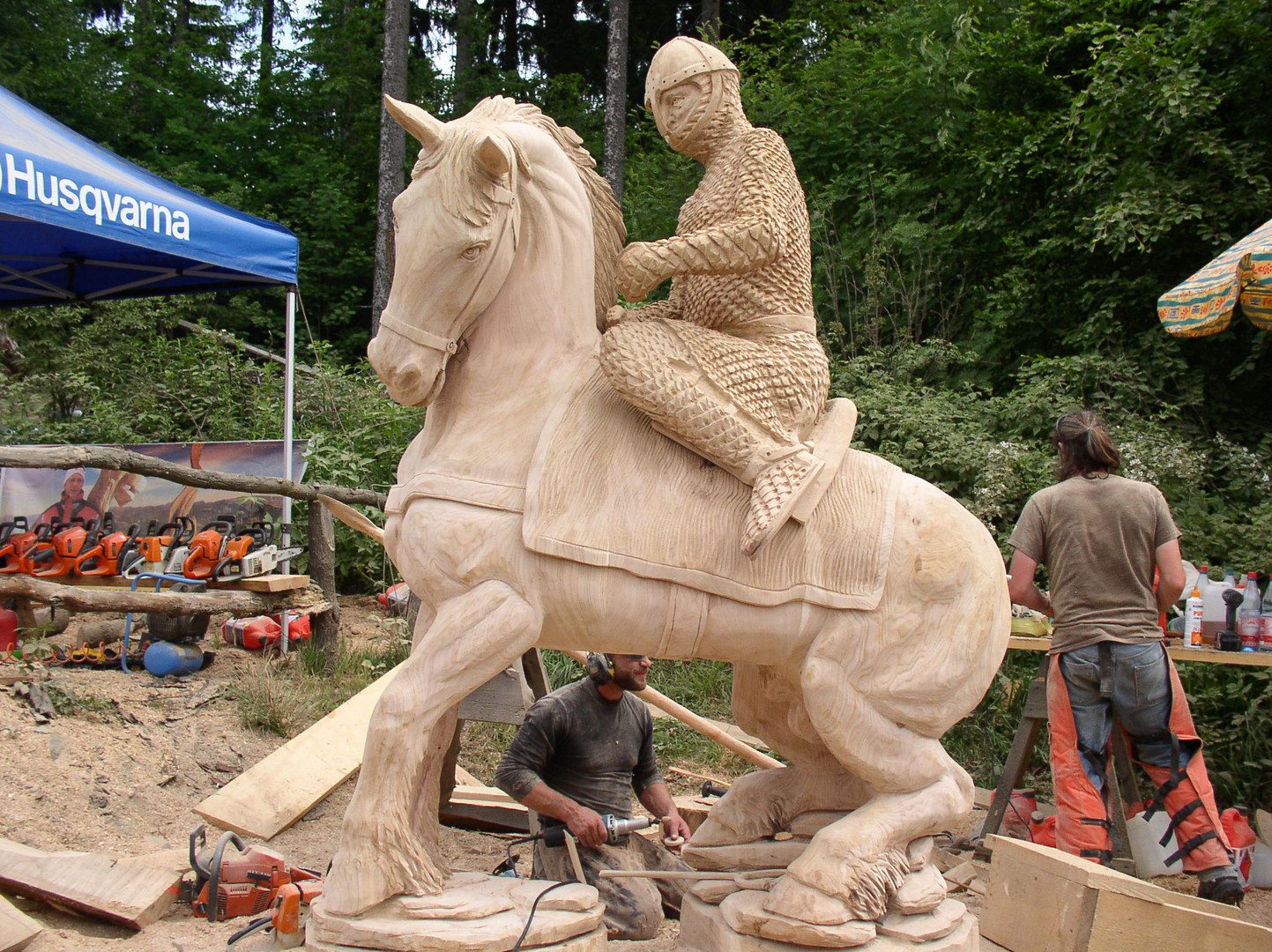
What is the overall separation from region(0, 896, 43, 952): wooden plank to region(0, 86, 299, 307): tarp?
136 inches

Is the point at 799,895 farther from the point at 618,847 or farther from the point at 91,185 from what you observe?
the point at 91,185

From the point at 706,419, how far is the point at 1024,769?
2.78 metres

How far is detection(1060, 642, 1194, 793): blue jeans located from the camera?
3643 mm

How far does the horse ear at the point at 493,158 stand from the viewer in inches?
90.2

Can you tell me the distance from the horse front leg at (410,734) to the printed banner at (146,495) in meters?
4.58

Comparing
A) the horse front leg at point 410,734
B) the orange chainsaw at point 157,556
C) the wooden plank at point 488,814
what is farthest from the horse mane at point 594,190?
the orange chainsaw at point 157,556

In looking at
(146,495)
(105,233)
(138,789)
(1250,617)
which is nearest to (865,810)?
(1250,617)

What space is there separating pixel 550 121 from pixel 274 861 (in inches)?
101

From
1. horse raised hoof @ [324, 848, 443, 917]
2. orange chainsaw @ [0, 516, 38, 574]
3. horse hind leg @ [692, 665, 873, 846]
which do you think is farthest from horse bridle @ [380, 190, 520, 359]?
orange chainsaw @ [0, 516, 38, 574]

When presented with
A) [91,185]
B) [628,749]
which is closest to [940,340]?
[628,749]

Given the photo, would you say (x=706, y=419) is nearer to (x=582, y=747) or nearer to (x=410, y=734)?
(x=410, y=734)

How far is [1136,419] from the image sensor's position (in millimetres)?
6742

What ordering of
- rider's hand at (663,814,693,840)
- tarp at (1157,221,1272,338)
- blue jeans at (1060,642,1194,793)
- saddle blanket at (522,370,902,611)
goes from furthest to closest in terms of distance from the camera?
1. tarp at (1157,221,1272,338)
2. rider's hand at (663,814,693,840)
3. blue jeans at (1060,642,1194,793)
4. saddle blanket at (522,370,902,611)

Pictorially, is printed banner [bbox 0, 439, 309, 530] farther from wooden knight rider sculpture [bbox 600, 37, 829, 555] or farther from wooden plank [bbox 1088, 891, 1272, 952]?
wooden plank [bbox 1088, 891, 1272, 952]
